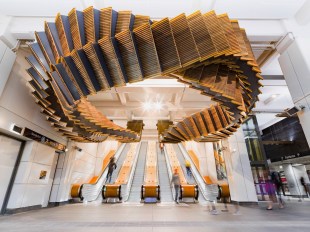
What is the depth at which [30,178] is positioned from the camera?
19.9ft

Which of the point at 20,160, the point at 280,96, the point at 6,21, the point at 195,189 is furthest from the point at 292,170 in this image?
the point at 6,21

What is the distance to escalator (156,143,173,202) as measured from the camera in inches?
368

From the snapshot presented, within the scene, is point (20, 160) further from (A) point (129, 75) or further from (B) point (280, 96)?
(B) point (280, 96)

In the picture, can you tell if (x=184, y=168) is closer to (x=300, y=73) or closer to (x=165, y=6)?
(x=300, y=73)

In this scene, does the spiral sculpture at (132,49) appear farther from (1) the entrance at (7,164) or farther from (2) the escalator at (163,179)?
(2) the escalator at (163,179)

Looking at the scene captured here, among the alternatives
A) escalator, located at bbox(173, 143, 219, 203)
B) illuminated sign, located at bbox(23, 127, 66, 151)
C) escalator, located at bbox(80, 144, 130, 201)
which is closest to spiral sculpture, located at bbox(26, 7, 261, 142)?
illuminated sign, located at bbox(23, 127, 66, 151)

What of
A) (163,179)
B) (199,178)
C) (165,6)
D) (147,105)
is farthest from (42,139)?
(199,178)

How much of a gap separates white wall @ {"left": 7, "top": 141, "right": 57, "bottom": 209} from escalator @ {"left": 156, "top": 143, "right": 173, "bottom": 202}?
5570 millimetres

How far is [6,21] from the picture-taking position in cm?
423

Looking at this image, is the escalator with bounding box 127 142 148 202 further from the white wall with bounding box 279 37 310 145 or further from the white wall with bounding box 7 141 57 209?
the white wall with bounding box 279 37 310 145

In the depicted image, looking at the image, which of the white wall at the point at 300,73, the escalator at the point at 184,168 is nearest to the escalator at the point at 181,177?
the escalator at the point at 184,168

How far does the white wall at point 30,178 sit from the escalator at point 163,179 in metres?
5.57

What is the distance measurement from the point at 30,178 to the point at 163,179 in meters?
7.44

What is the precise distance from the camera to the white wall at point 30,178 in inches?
219
